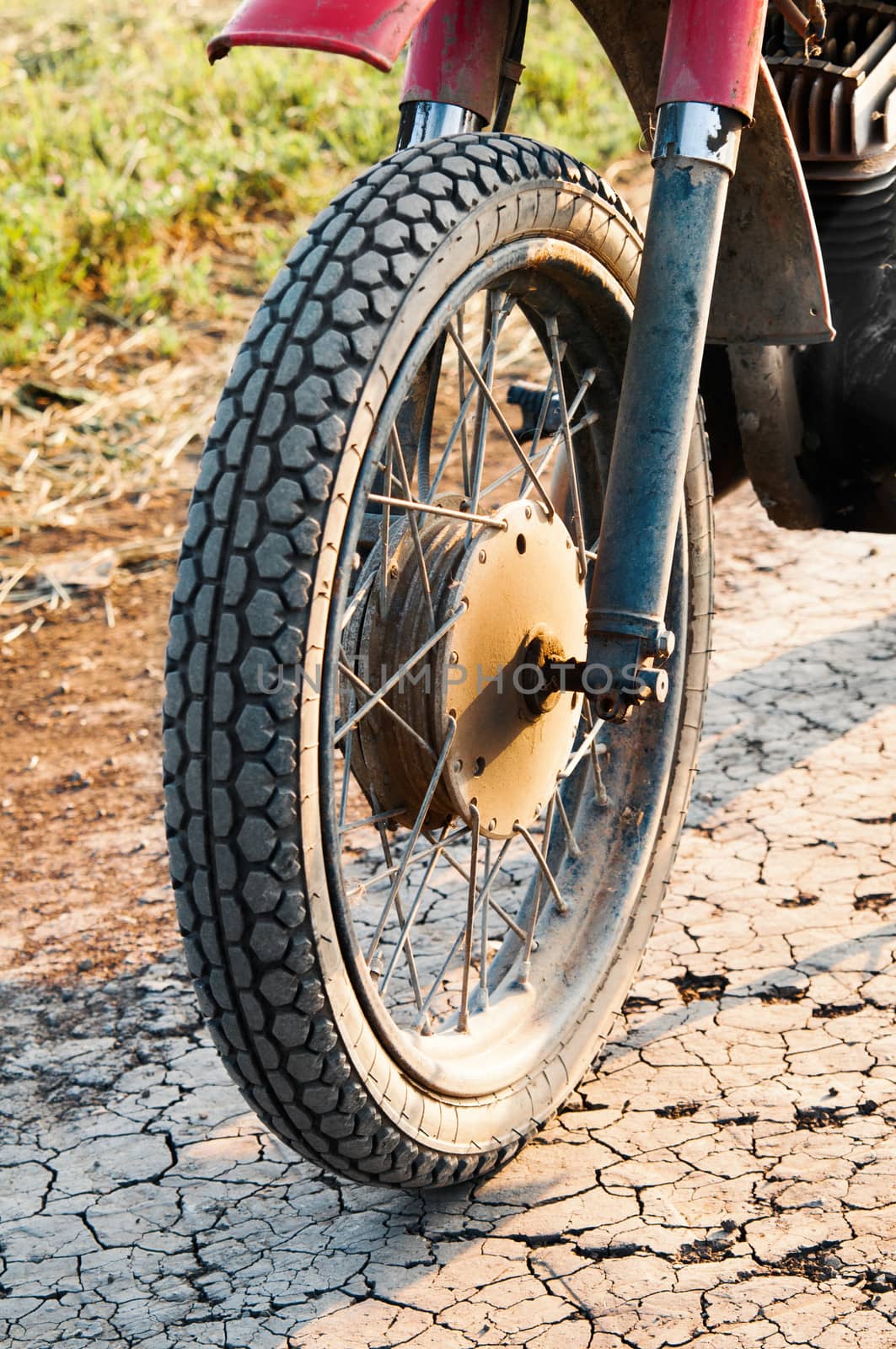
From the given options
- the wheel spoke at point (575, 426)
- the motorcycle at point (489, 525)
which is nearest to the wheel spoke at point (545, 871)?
the motorcycle at point (489, 525)

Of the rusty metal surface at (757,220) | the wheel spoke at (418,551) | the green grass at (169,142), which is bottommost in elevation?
the wheel spoke at (418,551)

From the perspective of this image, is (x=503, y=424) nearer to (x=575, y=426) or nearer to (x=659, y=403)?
(x=659, y=403)

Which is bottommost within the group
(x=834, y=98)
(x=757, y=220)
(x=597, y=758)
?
(x=597, y=758)

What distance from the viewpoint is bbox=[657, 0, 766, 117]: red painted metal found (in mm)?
2059

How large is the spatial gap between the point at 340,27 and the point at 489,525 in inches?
25.6

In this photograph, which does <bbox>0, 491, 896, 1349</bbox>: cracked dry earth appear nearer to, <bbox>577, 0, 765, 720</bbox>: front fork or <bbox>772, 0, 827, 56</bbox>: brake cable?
<bbox>577, 0, 765, 720</bbox>: front fork

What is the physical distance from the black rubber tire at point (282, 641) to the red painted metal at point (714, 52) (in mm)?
319

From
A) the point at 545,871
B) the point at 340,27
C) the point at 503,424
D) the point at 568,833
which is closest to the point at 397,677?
the point at 503,424

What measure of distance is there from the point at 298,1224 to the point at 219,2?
7.93 m

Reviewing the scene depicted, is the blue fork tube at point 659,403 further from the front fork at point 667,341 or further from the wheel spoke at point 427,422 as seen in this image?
the wheel spoke at point 427,422

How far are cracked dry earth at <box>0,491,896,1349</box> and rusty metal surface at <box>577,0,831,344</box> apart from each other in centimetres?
107

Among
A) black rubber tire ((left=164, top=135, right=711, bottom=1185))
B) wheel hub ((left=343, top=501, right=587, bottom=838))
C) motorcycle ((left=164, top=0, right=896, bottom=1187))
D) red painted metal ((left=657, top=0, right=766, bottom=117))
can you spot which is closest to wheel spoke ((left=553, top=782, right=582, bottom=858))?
motorcycle ((left=164, top=0, right=896, bottom=1187))

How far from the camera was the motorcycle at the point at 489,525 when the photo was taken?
A: 1.77 m

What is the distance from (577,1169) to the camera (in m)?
2.29
